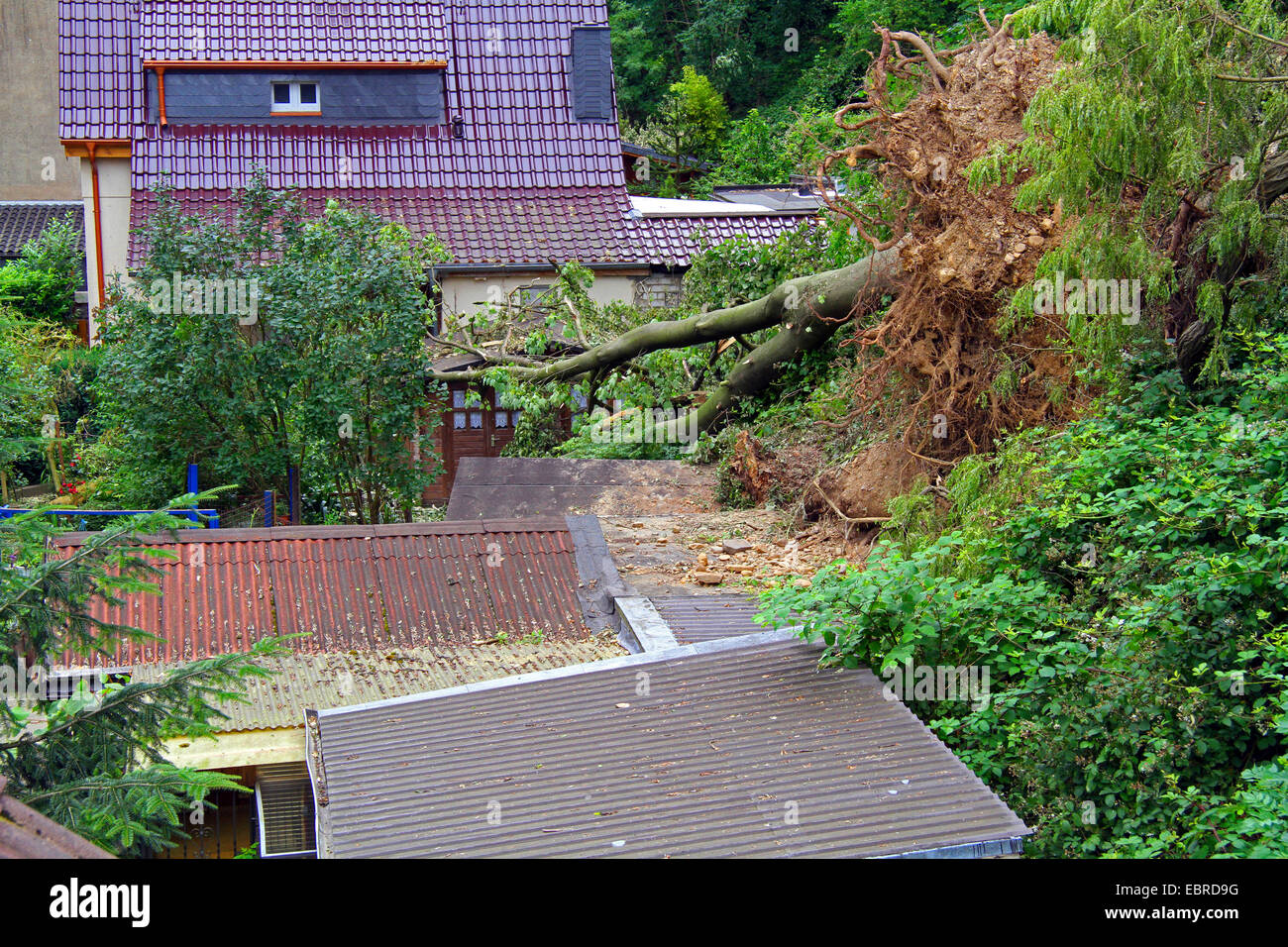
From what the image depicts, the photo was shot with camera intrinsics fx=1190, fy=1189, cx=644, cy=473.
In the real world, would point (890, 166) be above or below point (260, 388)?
above

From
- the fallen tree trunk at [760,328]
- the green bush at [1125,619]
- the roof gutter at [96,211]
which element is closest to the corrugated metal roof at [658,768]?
the green bush at [1125,619]

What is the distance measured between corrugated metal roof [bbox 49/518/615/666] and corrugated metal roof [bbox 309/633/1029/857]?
5.80ft

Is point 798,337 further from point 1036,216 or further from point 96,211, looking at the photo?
point 96,211

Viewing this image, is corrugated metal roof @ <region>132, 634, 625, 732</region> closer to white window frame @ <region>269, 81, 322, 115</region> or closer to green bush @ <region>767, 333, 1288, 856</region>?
green bush @ <region>767, 333, 1288, 856</region>

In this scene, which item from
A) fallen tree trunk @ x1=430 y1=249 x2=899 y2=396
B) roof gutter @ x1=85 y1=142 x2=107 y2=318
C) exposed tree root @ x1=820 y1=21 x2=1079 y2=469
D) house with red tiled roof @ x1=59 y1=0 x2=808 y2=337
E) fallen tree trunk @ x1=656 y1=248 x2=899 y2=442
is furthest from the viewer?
roof gutter @ x1=85 y1=142 x2=107 y2=318

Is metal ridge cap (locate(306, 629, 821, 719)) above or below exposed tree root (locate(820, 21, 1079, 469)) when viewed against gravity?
below

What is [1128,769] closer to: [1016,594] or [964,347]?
[1016,594]

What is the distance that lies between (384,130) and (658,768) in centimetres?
1730

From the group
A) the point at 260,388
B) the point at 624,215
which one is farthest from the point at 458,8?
the point at 260,388

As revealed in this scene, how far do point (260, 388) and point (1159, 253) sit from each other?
357 inches

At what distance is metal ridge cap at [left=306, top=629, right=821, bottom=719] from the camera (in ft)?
21.5

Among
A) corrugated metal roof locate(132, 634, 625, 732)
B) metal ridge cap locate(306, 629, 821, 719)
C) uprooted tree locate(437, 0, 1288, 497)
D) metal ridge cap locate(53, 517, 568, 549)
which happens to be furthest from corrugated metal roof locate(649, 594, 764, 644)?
uprooted tree locate(437, 0, 1288, 497)

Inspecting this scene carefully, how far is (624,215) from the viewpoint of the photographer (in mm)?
20375

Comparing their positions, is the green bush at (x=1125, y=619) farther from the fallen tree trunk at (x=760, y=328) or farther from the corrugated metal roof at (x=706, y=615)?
the fallen tree trunk at (x=760, y=328)
